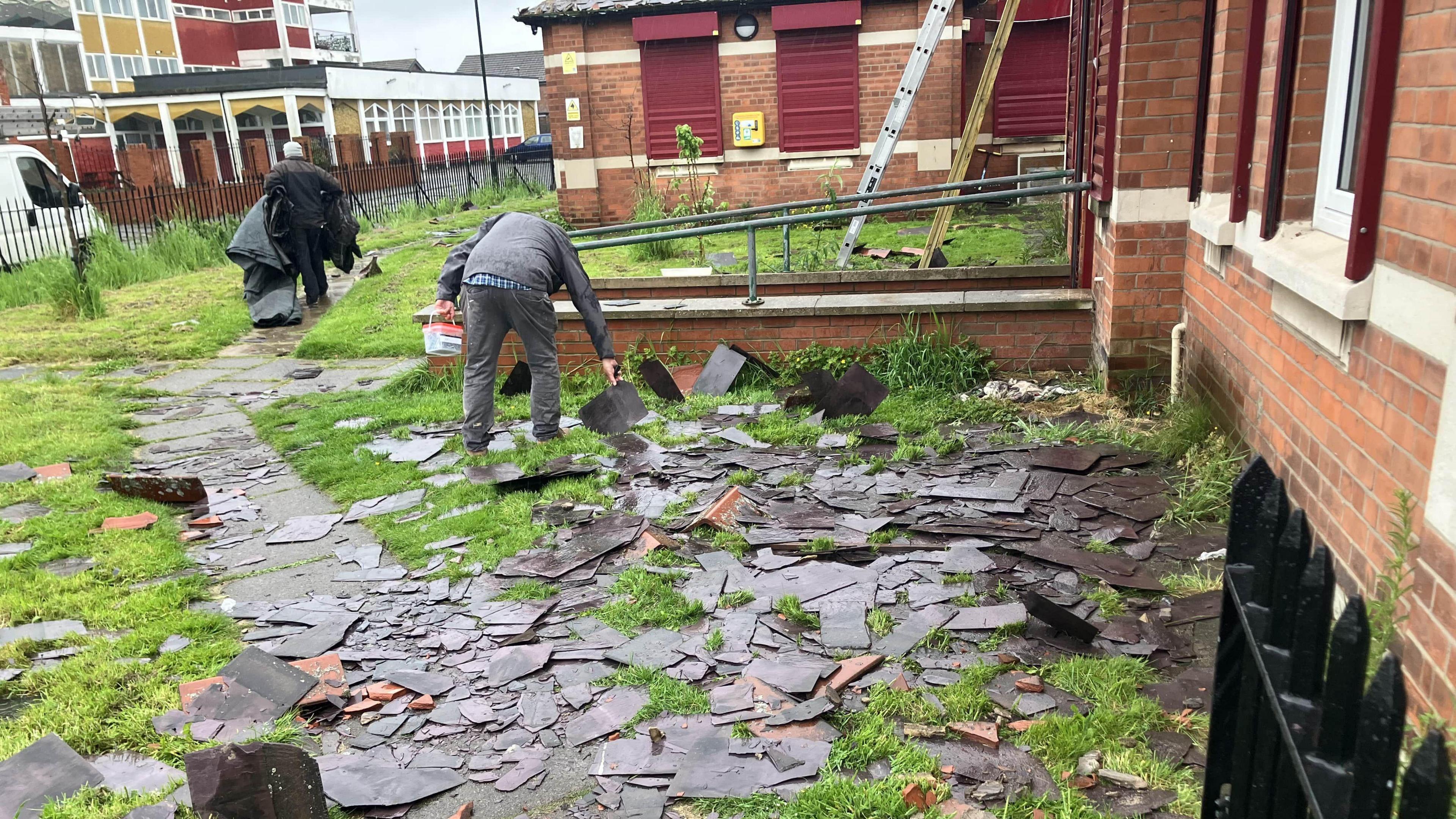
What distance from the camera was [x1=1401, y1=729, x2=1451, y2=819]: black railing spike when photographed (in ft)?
3.10

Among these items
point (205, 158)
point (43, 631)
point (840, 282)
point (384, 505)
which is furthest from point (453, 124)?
point (43, 631)

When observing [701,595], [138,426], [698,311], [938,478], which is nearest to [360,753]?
[701,595]

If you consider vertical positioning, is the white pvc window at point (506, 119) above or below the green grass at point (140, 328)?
above

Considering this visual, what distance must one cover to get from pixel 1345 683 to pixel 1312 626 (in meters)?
0.13

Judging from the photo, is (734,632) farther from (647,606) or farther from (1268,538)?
(1268,538)

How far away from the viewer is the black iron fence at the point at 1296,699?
1035 millimetres

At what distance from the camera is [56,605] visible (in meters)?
4.53

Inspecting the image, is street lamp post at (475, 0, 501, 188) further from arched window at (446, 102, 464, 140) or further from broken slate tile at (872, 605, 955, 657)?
broken slate tile at (872, 605, 955, 657)

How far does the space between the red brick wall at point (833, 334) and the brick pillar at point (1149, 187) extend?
0.72m

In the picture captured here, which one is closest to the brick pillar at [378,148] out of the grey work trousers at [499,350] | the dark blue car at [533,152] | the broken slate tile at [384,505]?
the dark blue car at [533,152]

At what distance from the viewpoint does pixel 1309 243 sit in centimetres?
362

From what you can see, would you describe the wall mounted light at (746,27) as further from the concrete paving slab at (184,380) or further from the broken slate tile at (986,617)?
the broken slate tile at (986,617)

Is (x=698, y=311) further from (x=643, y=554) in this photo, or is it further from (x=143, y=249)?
(x=143, y=249)

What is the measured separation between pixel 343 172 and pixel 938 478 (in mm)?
18175
